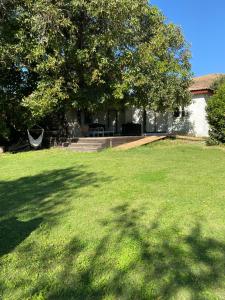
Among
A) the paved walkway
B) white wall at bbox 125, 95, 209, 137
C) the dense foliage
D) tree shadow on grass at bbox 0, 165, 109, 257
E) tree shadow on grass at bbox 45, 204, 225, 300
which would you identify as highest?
the dense foliage

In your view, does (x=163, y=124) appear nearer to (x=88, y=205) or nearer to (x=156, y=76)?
(x=156, y=76)

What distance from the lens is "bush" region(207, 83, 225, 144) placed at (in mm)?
13938

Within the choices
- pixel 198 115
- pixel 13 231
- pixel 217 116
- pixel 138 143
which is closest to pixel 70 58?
pixel 138 143

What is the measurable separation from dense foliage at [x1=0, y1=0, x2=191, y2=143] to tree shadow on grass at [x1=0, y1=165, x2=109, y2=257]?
579cm

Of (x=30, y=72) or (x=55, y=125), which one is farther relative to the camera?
(x=55, y=125)

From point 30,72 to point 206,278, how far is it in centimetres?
1431

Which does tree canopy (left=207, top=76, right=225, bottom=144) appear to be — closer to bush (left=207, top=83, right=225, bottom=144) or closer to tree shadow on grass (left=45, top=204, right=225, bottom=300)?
bush (left=207, top=83, right=225, bottom=144)

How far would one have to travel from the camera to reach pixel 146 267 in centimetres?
341

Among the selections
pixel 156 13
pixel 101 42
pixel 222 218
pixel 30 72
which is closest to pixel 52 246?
pixel 222 218

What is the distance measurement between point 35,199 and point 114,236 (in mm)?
2449

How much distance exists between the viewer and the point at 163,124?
24188mm

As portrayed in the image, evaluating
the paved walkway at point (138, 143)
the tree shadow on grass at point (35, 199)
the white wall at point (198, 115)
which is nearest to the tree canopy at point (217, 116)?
the paved walkway at point (138, 143)

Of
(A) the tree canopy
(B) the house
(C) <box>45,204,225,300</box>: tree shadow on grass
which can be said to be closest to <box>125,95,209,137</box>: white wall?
(B) the house

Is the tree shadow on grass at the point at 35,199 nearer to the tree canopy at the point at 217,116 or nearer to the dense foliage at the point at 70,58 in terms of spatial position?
the dense foliage at the point at 70,58
